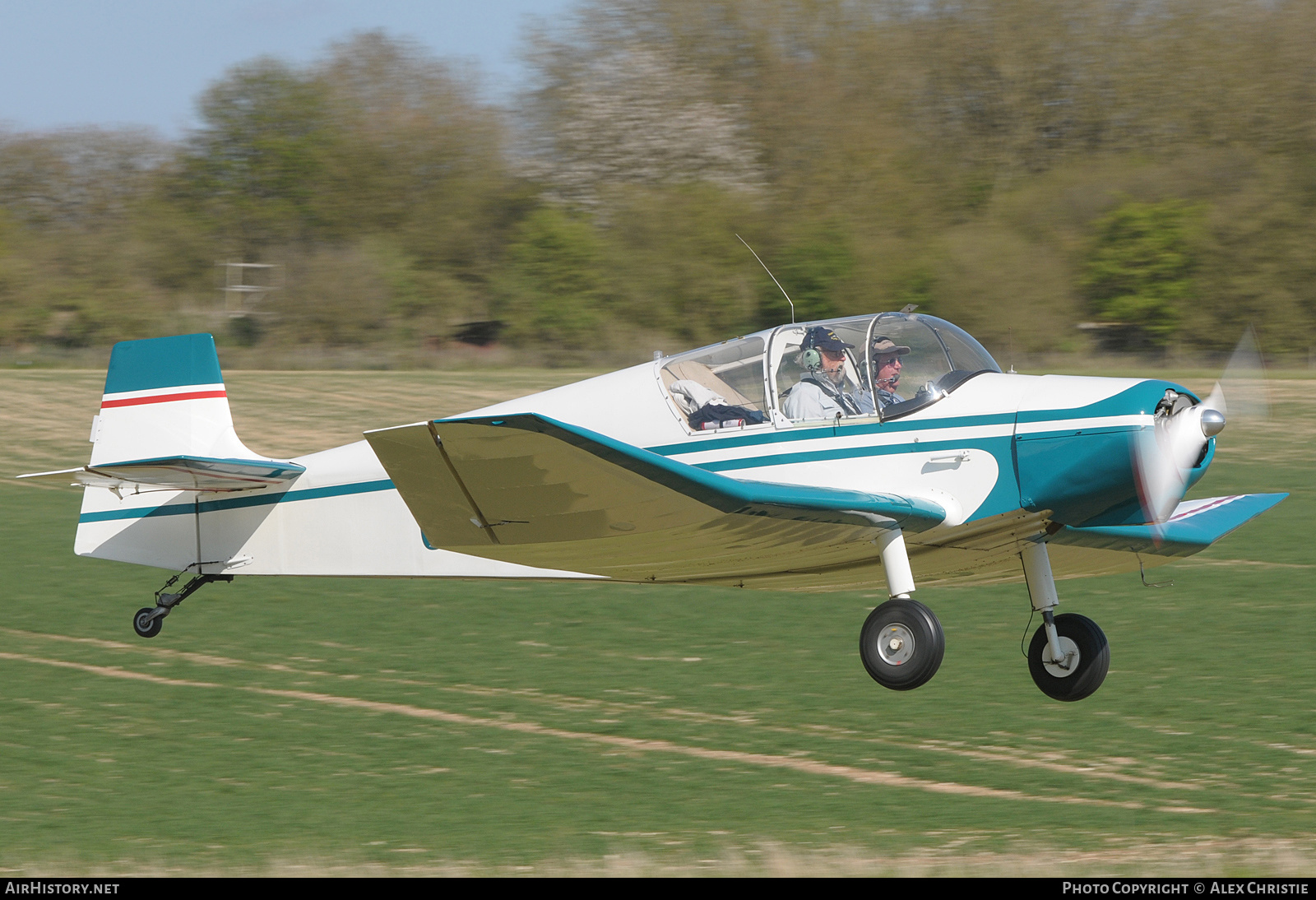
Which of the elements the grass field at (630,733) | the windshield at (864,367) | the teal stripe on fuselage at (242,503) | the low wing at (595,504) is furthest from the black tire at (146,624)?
the windshield at (864,367)

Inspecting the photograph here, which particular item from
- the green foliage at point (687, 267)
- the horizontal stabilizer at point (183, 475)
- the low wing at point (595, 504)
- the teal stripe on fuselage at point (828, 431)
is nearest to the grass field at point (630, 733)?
the low wing at point (595, 504)

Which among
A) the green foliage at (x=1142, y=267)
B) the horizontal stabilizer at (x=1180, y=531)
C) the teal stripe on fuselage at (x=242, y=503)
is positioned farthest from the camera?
the green foliage at (x=1142, y=267)

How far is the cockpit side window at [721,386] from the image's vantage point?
7.75m

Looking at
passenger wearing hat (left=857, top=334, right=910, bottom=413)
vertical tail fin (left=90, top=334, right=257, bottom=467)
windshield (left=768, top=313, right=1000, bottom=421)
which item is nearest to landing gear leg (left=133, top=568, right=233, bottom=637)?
vertical tail fin (left=90, top=334, right=257, bottom=467)

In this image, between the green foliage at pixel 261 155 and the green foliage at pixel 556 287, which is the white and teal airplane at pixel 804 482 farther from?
the green foliage at pixel 261 155

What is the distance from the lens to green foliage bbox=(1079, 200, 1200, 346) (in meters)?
34.7

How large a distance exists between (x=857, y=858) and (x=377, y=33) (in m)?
46.6

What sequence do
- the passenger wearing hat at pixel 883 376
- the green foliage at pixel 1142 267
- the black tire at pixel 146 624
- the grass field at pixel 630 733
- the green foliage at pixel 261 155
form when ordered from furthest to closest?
the green foliage at pixel 261 155, the green foliage at pixel 1142 267, the black tire at pixel 146 624, the passenger wearing hat at pixel 883 376, the grass field at pixel 630 733

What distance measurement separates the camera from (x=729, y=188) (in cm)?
4266

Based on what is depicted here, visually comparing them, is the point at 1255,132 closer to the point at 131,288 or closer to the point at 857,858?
the point at 131,288

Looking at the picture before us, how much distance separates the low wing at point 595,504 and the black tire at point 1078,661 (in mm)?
1311

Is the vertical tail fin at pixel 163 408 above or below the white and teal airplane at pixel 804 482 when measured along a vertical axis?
above

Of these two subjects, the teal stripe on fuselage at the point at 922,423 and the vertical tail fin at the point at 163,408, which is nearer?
the teal stripe on fuselage at the point at 922,423

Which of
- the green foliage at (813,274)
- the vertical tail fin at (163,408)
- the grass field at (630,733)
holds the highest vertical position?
the green foliage at (813,274)
